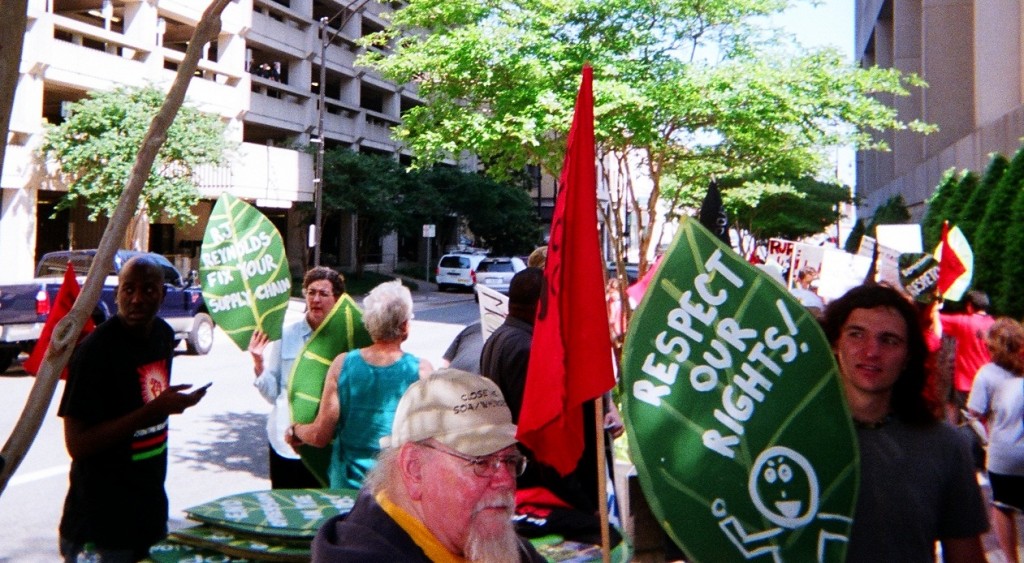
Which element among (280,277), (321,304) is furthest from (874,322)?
(280,277)

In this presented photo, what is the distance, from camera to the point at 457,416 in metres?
2.06

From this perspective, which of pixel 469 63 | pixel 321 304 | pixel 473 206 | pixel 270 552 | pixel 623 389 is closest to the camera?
pixel 270 552

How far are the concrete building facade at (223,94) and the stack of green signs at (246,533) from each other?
19.1 meters

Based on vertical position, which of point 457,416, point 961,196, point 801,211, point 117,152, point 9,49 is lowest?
point 457,416

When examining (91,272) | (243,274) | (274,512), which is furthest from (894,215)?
(91,272)

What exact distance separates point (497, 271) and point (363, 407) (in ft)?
102

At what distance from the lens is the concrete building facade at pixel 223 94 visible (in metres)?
26.6

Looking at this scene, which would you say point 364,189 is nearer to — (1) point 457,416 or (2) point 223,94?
(2) point 223,94

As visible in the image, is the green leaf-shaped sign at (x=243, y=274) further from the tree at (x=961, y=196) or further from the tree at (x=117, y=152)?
the tree at (x=117, y=152)

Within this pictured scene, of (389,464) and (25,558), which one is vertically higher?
(389,464)

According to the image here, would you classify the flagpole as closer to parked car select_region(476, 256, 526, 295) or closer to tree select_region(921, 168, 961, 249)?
tree select_region(921, 168, 961, 249)

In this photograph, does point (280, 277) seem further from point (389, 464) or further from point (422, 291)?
point (422, 291)

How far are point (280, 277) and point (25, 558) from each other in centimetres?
250

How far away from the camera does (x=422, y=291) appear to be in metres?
41.2
